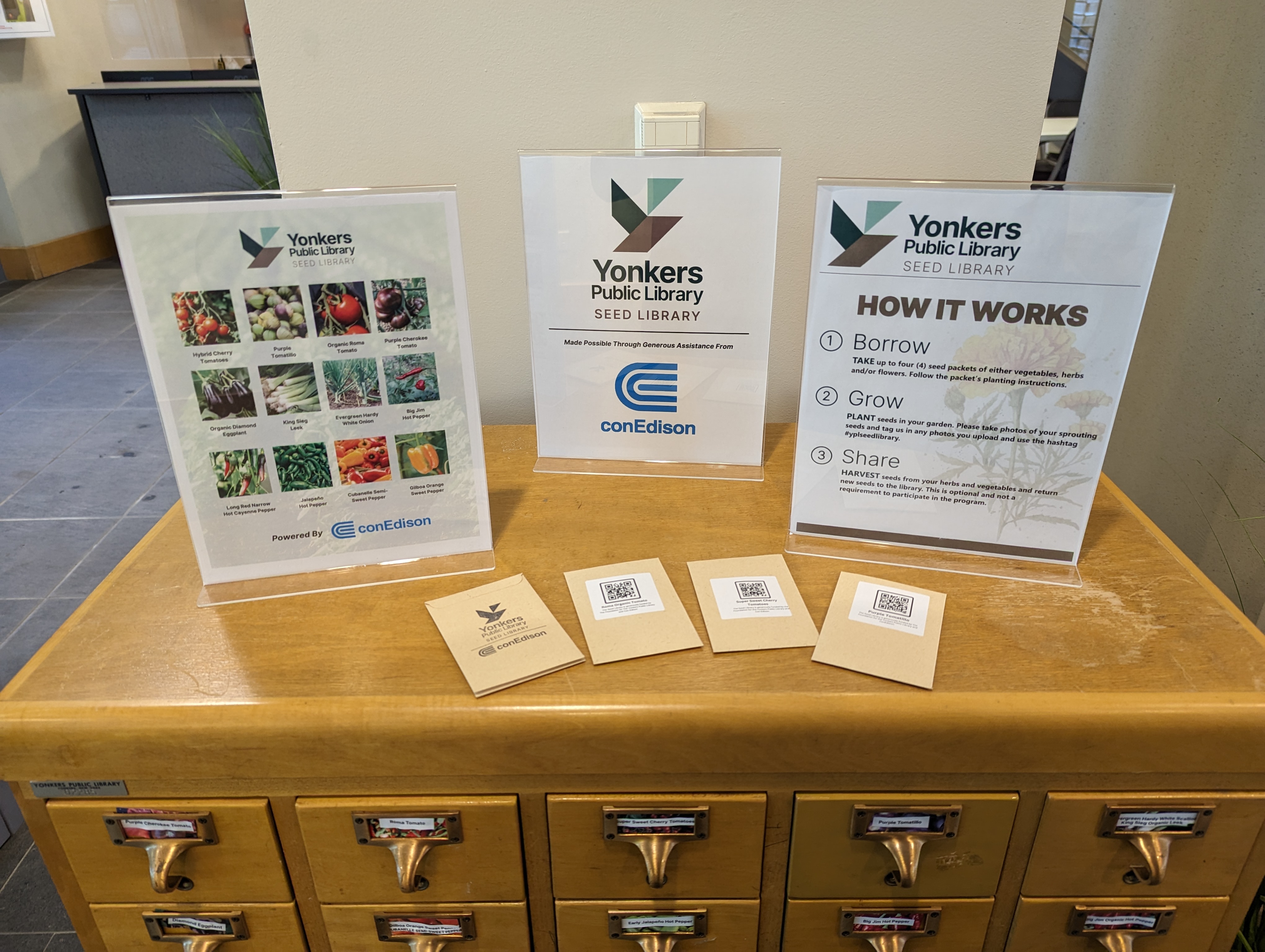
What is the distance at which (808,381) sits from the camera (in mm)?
899

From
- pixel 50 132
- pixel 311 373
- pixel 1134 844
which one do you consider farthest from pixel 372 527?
pixel 50 132

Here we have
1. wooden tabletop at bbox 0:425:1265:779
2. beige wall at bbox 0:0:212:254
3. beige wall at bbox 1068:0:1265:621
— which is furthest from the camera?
beige wall at bbox 0:0:212:254

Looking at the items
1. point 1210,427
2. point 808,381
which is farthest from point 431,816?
point 1210,427

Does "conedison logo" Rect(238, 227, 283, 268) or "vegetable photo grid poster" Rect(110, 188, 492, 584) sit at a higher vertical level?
"conedison logo" Rect(238, 227, 283, 268)

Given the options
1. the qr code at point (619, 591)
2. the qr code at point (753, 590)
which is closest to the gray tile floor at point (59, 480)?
the qr code at point (619, 591)

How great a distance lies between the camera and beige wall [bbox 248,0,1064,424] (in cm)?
103

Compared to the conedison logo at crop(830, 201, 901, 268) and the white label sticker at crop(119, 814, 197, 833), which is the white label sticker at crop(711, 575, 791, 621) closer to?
the conedison logo at crop(830, 201, 901, 268)

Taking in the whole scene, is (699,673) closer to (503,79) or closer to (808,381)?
(808,381)

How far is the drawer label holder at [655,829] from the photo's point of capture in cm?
77

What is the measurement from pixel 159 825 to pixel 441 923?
0.28m

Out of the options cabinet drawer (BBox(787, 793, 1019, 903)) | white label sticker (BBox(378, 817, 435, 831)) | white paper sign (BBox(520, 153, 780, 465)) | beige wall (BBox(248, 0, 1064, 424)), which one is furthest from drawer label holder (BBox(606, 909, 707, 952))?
beige wall (BBox(248, 0, 1064, 424))

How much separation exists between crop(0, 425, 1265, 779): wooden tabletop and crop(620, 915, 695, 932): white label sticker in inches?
7.6

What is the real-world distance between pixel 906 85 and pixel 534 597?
0.79 metres

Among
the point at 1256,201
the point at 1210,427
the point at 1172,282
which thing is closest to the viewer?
the point at 1256,201
